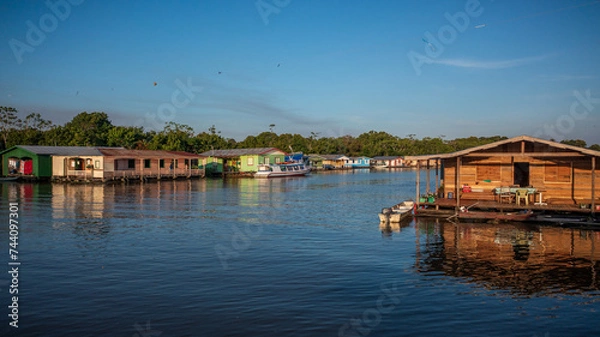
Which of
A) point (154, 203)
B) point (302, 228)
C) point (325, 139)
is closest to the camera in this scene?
point (302, 228)

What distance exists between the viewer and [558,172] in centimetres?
2459

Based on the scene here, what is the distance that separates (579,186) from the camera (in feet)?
78.9

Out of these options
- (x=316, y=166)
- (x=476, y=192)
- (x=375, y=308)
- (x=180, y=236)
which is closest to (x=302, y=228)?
(x=180, y=236)

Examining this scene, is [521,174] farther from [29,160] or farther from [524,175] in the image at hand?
[29,160]

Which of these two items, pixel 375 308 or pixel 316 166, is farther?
pixel 316 166

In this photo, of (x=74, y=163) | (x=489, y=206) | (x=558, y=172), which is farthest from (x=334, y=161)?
(x=489, y=206)

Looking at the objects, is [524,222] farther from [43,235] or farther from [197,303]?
[43,235]

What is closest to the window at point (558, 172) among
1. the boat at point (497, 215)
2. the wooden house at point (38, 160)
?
the boat at point (497, 215)

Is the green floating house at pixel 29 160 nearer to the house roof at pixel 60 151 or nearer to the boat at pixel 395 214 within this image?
the house roof at pixel 60 151

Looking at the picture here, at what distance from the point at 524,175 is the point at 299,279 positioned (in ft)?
61.0

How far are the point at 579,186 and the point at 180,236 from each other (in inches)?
779

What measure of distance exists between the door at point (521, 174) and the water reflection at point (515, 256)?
15.0ft

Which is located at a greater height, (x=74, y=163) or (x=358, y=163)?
(x=358, y=163)

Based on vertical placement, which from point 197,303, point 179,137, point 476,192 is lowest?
point 197,303
